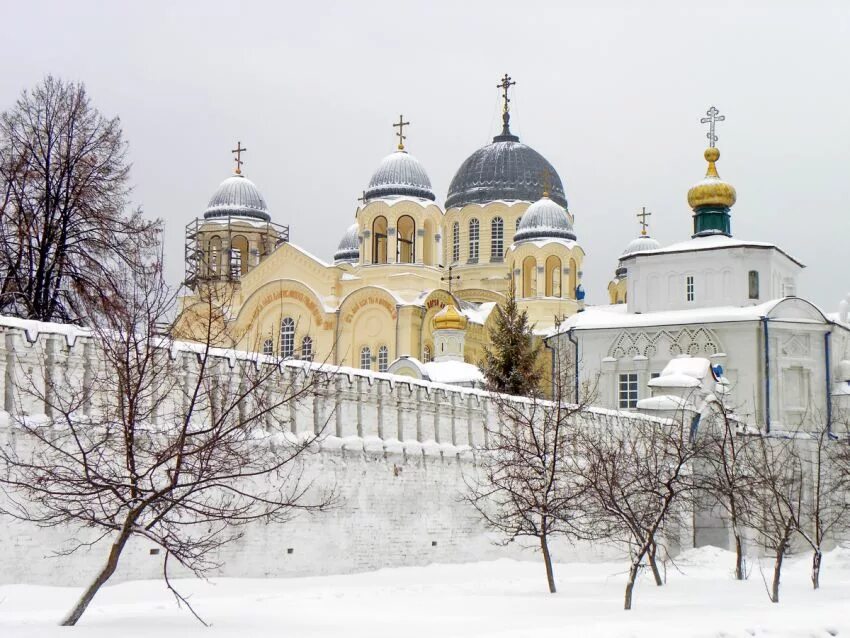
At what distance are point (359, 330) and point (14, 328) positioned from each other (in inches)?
1026

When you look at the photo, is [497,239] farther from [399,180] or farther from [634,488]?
[634,488]

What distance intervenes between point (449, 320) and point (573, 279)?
31.9 feet

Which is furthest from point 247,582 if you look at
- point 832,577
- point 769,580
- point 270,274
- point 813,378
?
point 270,274

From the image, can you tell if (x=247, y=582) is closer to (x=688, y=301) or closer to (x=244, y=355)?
A: (x=244, y=355)

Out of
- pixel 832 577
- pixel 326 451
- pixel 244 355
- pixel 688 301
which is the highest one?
pixel 688 301

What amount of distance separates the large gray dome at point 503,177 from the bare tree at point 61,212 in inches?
1097

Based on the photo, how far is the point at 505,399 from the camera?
783 inches

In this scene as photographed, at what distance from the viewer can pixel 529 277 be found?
142ft

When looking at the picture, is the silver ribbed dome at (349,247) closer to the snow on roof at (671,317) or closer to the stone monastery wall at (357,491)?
the snow on roof at (671,317)

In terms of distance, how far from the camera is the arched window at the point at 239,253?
44.5m

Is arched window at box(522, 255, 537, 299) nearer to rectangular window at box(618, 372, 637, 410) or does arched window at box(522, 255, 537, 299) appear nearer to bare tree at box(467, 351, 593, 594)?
rectangular window at box(618, 372, 637, 410)

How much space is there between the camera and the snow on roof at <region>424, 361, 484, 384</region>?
3253 centimetres

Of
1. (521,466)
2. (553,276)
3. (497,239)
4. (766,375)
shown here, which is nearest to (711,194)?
(766,375)

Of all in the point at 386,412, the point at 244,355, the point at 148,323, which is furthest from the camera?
the point at 386,412
